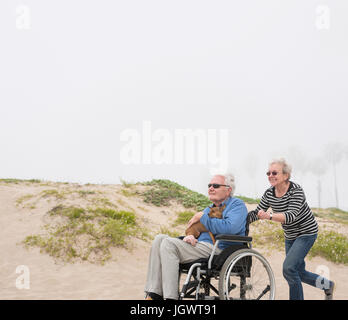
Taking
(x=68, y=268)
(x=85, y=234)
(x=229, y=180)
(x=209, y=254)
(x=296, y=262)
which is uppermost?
(x=229, y=180)

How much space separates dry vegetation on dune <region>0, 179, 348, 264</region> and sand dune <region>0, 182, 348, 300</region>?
13cm

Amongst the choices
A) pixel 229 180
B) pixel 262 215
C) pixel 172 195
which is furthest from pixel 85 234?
pixel 172 195

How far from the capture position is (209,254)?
3.75m

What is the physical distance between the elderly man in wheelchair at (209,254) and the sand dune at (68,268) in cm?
216

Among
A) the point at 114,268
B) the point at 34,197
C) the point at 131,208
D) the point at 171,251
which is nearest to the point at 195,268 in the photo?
the point at 171,251

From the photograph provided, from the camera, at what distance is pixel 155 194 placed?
13.8 m

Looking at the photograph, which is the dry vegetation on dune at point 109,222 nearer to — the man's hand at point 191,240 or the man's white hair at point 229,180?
the man's hand at point 191,240

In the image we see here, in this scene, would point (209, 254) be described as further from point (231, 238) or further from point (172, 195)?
point (172, 195)

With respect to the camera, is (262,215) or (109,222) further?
(109,222)

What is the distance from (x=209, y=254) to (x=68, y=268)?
4257mm

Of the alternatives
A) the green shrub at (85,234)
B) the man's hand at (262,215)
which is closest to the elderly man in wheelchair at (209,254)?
the man's hand at (262,215)

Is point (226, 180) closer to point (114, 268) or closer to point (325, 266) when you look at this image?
point (114, 268)

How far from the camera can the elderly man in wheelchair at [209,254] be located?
11.6ft
